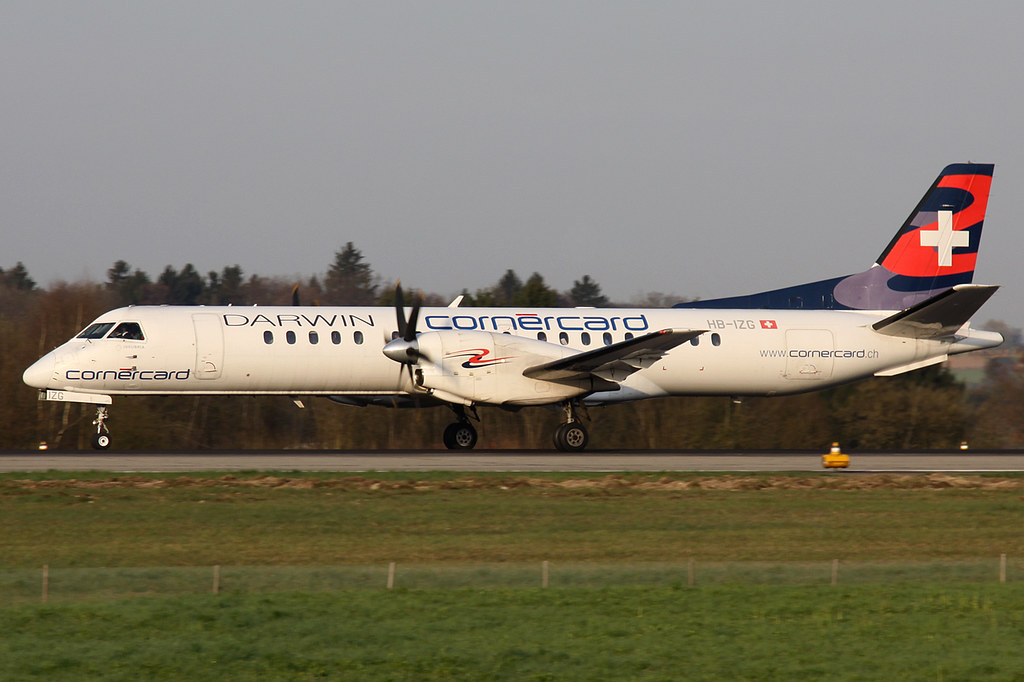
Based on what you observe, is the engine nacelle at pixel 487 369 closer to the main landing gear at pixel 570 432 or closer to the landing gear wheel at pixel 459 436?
the main landing gear at pixel 570 432

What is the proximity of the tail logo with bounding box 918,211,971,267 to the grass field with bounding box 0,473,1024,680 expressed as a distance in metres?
12.4

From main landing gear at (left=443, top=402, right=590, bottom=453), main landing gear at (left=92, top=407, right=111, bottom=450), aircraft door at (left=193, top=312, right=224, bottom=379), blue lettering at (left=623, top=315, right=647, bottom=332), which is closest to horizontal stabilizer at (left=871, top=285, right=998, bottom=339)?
blue lettering at (left=623, top=315, right=647, bottom=332)

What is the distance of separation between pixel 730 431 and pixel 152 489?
2526 cm

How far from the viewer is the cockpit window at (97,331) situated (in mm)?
23688

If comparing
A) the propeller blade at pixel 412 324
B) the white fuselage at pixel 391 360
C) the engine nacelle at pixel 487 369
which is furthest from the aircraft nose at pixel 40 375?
the engine nacelle at pixel 487 369

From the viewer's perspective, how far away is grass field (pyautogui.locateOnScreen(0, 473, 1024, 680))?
8.82m

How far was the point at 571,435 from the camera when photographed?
85.1 ft

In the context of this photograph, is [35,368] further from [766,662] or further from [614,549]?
[766,662]

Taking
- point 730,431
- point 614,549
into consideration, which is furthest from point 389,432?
point 614,549

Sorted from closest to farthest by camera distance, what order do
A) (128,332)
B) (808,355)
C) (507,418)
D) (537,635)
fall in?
(537,635) → (128,332) → (808,355) → (507,418)

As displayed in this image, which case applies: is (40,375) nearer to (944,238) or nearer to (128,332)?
(128,332)

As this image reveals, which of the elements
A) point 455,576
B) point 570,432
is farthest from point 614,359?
point 455,576

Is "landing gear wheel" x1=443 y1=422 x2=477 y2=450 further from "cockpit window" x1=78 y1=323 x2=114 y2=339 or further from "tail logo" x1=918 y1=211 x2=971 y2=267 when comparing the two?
"tail logo" x1=918 y1=211 x2=971 y2=267

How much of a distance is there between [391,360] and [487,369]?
2.10 meters
